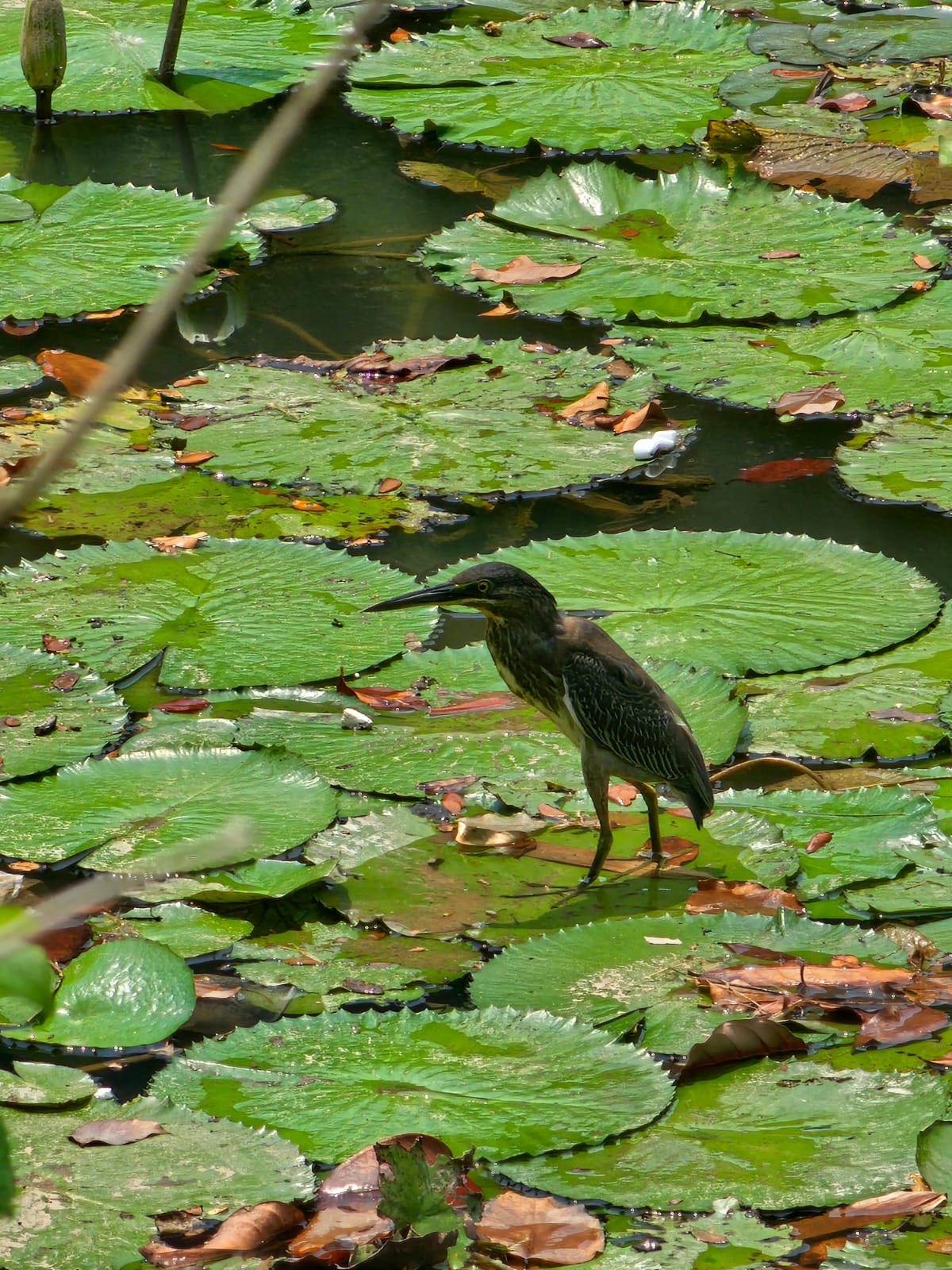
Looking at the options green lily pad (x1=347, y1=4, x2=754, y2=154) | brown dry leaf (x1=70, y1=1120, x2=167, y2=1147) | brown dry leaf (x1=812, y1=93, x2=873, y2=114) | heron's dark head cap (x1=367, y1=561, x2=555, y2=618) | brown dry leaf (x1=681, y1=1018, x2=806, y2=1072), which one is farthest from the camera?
brown dry leaf (x1=812, y1=93, x2=873, y2=114)

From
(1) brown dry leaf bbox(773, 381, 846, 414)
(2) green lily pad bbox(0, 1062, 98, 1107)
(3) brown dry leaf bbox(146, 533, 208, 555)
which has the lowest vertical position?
(2) green lily pad bbox(0, 1062, 98, 1107)

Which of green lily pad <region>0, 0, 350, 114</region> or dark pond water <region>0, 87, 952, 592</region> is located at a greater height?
green lily pad <region>0, 0, 350, 114</region>

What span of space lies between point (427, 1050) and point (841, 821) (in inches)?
53.1

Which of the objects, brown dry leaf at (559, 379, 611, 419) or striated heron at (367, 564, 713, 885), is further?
brown dry leaf at (559, 379, 611, 419)

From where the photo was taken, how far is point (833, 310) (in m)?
6.71

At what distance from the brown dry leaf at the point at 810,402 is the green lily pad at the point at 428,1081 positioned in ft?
11.9

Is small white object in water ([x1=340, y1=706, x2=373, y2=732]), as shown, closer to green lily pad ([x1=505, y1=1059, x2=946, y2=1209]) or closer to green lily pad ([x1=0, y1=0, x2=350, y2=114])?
green lily pad ([x1=505, y1=1059, x2=946, y2=1209])

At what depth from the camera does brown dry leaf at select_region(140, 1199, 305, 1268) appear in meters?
2.57

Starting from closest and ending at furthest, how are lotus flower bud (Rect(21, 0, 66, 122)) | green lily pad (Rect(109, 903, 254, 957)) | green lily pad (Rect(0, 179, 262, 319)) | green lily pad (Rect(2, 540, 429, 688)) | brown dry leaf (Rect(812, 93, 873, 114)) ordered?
1. green lily pad (Rect(109, 903, 254, 957))
2. green lily pad (Rect(2, 540, 429, 688))
3. green lily pad (Rect(0, 179, 262, 319))
4. lotus flower bud (Rect(21, 0, 66, 122))
5. brown dry leaf (Rect(812, 93, 873, 114))

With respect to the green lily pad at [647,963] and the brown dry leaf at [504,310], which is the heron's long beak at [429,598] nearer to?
the green lily pad at [647,963]

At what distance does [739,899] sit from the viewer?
3746 millimetres

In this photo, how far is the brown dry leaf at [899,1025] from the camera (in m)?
3.19

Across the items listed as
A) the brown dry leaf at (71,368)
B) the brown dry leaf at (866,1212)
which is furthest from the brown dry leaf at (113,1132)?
the brown dry leaf at (71,368)

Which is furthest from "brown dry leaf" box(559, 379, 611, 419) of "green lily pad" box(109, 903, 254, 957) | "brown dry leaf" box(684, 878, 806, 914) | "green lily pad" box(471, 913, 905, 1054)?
"green lily pad" box(109, 903, 254, 957)
